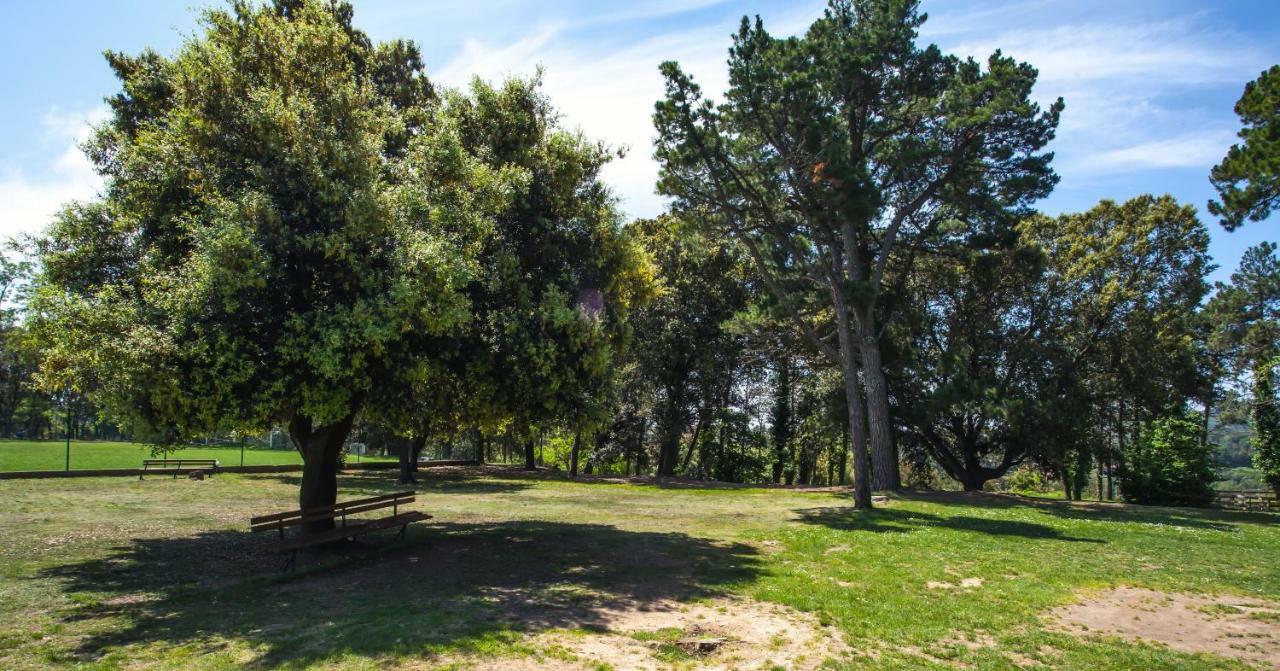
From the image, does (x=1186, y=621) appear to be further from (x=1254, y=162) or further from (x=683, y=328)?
(x=683, y=328)

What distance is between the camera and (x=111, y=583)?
977 cm

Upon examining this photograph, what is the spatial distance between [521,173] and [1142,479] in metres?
27.5

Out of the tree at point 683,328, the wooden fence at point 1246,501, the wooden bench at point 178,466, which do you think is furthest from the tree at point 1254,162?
the wooden bench at point 178,466

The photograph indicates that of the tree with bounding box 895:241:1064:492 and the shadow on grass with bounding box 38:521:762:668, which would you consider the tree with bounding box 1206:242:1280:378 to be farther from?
the shadow on grass with bounding box 38:521:762:668

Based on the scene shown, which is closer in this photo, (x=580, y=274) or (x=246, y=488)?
(x=580, y=274)

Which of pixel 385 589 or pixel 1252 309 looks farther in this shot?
pixel 1252 309

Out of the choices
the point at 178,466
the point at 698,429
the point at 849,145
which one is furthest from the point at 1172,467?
the point at 178,466

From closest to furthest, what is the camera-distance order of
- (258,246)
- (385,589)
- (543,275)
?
(385,589) < (258,246) < (543,275)

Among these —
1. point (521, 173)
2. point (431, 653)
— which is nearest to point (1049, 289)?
point (521, 173)

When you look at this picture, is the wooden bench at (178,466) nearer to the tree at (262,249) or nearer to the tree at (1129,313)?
the tree at (262,249)

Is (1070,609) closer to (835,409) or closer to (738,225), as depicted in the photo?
(738,225)

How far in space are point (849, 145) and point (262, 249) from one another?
16.6 m

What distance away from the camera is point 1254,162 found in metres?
14.6

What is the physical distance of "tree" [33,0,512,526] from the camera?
9648 mm
